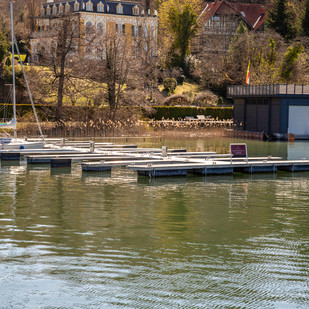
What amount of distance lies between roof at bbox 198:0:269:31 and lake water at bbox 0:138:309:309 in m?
71.3

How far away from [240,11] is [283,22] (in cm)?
1874

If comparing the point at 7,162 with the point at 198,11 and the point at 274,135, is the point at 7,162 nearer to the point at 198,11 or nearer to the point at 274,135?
the point at 274,135

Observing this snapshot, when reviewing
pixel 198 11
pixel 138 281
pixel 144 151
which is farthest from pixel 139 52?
pixel 138 281

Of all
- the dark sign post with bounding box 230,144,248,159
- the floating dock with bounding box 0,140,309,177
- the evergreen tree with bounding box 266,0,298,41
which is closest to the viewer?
the floating dock with bounding box 0,140,309,177

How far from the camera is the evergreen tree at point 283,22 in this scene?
251 feet

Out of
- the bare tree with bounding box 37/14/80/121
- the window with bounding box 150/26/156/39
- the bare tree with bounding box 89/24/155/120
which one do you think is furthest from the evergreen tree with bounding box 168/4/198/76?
the bare tree with bounding box 37/14/80/121

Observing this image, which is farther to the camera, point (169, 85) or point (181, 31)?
point (181, 31)

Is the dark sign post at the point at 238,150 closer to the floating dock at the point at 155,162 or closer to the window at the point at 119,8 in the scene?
the floating dock at the point at 155,162

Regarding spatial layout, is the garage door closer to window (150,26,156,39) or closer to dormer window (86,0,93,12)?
window (150,26,156,39)

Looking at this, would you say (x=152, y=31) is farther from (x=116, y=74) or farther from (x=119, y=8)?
(x=116, y=74)

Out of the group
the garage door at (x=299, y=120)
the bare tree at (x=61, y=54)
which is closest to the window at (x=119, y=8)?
the bare tree at (x=61, y=54)

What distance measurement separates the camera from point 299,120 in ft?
152

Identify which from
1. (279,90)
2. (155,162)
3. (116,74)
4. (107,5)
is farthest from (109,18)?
(155,162)

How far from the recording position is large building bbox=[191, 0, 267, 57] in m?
85.4
